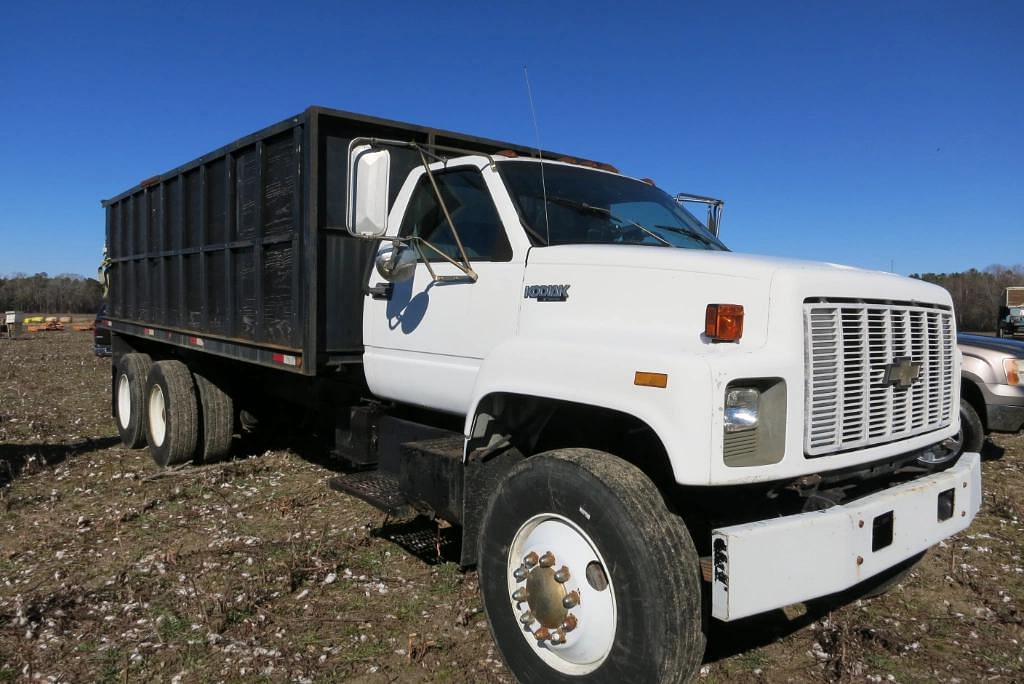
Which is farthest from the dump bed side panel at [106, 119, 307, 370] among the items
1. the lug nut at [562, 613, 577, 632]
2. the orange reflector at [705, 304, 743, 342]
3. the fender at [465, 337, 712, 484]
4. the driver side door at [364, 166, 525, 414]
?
the orange reflector at [705, 304, 743, 342]

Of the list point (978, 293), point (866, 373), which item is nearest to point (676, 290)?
point (866, 373)

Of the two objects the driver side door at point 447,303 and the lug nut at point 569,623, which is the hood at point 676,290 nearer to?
the driver side door at point 447,303

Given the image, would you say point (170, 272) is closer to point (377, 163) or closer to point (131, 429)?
point (131, 429)

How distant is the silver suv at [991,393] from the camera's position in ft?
22.7

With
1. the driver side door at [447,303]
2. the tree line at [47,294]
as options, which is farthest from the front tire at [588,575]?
the tree line at [47,294]

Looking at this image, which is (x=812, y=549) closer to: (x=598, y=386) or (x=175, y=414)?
(x=598, y=386)

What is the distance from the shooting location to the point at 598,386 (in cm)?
287

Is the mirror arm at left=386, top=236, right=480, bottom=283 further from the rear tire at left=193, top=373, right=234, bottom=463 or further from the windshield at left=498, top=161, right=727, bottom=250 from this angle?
the rear tire at left=193, top=373, right=234, bottom=463

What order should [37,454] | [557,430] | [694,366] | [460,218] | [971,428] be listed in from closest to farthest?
[694,366], [557,430], [460,218], [971,428], [37,454]

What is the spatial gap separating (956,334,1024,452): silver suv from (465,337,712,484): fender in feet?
17.9

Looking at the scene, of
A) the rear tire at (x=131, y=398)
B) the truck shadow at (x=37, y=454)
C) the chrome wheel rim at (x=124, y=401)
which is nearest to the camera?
the truck shadow at (x=37, y=454)

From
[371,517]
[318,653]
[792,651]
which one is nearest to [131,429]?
[371,517]

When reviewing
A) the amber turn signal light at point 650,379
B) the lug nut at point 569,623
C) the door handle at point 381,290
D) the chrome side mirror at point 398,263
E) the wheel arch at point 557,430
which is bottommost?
the lug nut at point 569,623

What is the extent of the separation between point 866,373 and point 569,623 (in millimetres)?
1499
